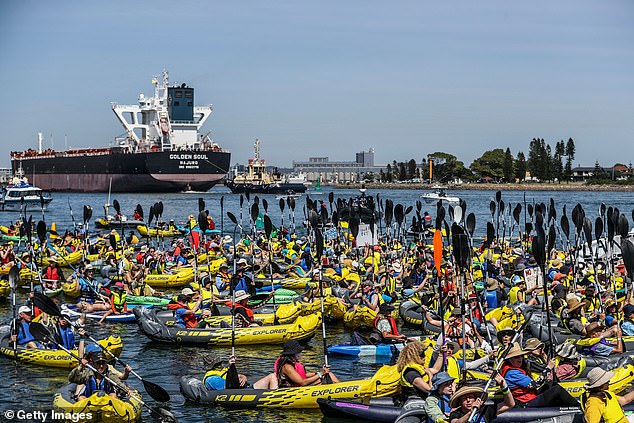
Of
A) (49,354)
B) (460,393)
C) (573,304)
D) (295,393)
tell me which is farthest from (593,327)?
(49,354)

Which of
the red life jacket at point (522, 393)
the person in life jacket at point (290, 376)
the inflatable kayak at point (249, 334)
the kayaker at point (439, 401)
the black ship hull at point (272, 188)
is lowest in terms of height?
the inflatable kayak at point (249, 334)

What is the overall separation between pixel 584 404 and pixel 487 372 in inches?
139

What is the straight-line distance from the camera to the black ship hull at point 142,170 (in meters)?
98.4

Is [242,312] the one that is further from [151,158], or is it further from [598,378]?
[151,158]

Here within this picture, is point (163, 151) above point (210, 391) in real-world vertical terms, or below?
above

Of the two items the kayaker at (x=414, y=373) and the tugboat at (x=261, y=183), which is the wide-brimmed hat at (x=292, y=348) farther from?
the tugboat at (x=261, y=183)

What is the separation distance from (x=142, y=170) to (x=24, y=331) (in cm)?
8361

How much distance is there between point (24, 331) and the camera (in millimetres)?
16672

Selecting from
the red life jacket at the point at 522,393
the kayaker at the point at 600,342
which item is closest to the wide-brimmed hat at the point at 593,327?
the kayaker at the point at 600,342

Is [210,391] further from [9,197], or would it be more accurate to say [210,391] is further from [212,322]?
[9,197]

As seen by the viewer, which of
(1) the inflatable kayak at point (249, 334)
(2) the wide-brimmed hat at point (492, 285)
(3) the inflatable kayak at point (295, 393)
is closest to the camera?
(3) the inflatable kayak at point (295, 393)

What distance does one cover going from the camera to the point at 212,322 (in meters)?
19.1

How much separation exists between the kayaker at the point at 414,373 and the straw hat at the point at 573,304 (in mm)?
6741

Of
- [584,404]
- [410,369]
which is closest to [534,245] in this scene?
[410,369]
